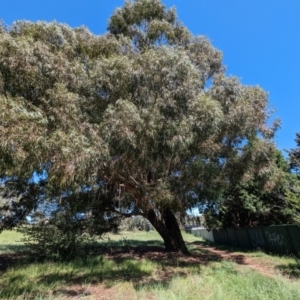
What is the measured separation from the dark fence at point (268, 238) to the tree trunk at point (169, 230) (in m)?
4.01

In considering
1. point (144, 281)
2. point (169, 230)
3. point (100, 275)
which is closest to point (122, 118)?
point (144, 281)

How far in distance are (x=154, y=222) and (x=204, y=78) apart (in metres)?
6.74

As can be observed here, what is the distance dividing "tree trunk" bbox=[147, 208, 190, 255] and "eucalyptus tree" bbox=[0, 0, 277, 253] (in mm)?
2422

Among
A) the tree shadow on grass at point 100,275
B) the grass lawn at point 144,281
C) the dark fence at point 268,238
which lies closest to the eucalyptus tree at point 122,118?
the tree shadow on grass at point 100,275

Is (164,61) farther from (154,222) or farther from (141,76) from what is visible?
(154,222)

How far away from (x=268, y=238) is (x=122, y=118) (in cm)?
1038

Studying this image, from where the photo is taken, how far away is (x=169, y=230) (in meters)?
12.8

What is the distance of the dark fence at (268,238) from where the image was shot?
10.8 meters

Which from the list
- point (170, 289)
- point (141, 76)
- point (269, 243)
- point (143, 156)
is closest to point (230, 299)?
point (170, 289)

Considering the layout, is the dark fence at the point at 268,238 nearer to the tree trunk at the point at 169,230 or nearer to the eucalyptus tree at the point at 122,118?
the eucalyptus tree at the point at 122,118

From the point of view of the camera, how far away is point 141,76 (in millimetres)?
7309

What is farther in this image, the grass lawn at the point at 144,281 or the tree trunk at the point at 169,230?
the tree trunk at the point at 169,230

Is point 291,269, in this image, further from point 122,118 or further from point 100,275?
point 122,118

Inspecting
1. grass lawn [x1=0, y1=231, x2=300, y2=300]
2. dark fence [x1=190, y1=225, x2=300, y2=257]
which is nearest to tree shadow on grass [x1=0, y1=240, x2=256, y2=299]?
grass lawn [x1=0, y1=231, x2=300, y2=300]
